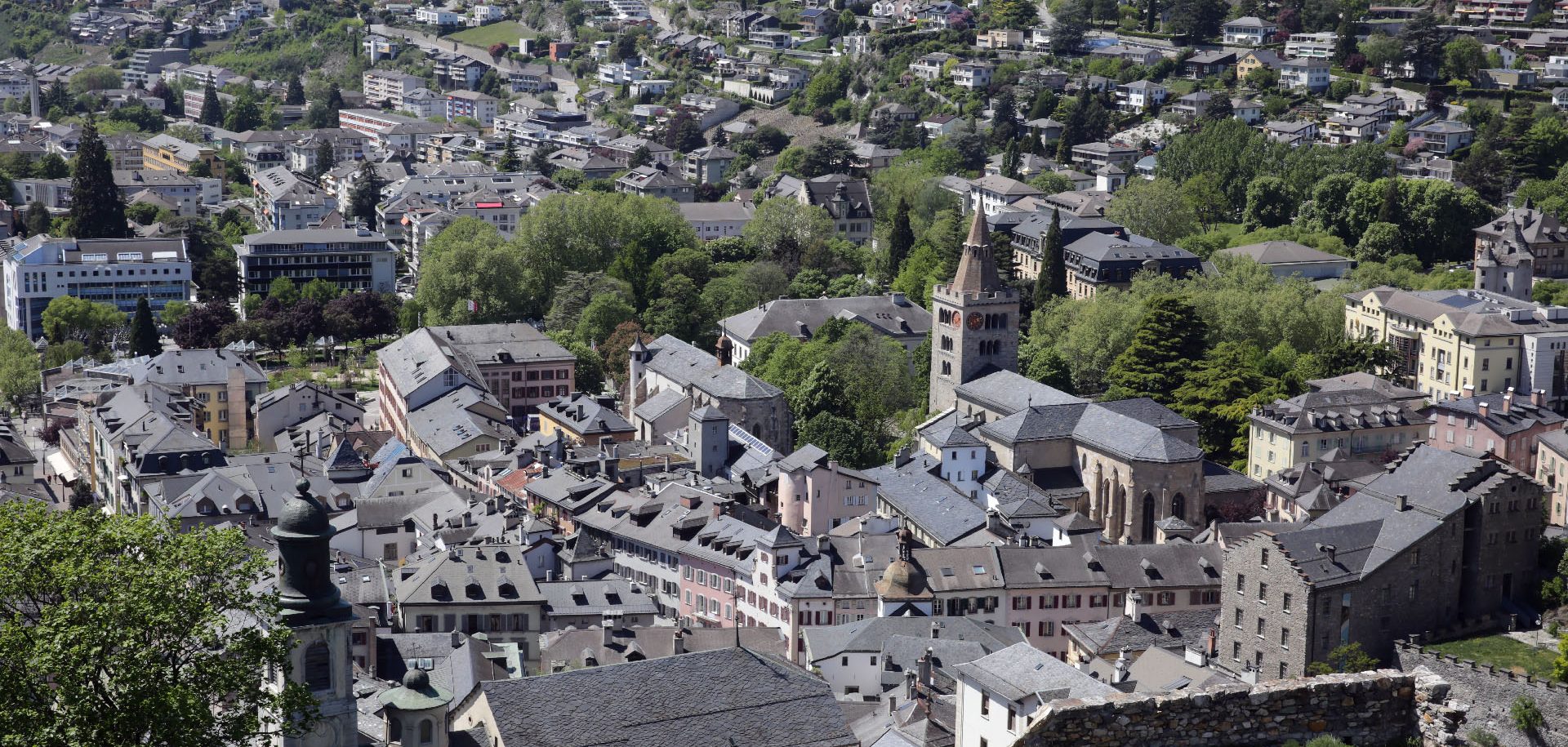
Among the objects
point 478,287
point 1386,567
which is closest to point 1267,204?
point 478,287

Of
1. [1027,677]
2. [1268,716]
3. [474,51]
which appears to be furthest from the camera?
[474,51]

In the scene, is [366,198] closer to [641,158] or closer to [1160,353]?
[641,158]

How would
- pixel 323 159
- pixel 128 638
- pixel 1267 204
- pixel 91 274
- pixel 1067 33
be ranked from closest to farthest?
pixel 128 638
pixel 1267 204
pixel 91 274
pixel 1067 33
pixel 323 159

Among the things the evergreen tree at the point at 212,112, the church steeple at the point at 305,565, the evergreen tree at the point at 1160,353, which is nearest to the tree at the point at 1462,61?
the evergreen tree at the point at 1160,353

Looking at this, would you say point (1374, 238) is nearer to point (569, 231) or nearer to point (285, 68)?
point (569, 231)

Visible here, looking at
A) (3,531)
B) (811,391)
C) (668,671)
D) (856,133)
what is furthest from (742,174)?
(3,531)

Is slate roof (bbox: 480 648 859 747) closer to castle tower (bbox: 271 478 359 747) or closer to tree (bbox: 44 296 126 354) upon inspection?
castle tower (bbox: 271 478 359 747)

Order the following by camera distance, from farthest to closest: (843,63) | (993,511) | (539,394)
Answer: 1. (843,63)
2. (539,394)
3. (993,511)

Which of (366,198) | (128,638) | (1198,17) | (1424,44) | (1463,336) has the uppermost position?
(128,638)
